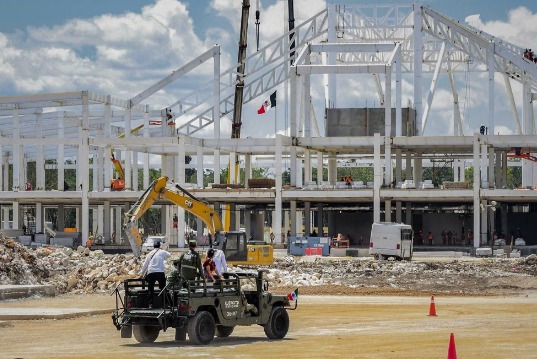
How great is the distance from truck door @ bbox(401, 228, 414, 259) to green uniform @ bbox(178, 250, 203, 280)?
46.1 metres

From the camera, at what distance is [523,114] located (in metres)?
105

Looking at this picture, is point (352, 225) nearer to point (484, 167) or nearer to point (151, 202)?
point (484, 167)

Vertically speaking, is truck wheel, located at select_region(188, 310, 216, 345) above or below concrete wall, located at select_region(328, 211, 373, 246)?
below

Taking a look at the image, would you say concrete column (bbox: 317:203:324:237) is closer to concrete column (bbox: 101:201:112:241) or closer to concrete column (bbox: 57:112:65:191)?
concrete column (bbox: 101:201:112:241)

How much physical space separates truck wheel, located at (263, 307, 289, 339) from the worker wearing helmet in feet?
8.35

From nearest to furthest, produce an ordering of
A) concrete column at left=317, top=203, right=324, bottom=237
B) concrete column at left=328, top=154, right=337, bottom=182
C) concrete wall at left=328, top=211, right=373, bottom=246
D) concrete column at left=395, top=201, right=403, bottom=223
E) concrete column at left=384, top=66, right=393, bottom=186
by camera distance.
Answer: concrete column at left=384, top=66, right=393, bottom=186
concrete column at left=395, top=201, right=403, bottom=223
concrete column at left=317, top=203, right=324, bottom=237
concrete wall at left=328, top=211, right=373, bottom=246
concrete column at left=328, top=154, right=337, bottom=182

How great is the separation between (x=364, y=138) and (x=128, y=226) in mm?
31929

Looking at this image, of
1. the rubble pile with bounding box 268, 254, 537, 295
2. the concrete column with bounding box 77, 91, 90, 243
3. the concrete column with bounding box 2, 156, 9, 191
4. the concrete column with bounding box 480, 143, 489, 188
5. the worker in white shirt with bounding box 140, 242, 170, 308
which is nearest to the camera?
the worker in white shirt with bounding box 140, 242, 170, 308

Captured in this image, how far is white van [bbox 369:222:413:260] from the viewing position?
6988cm

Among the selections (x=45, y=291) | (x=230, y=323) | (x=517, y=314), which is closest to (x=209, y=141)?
(x=45, y=291)

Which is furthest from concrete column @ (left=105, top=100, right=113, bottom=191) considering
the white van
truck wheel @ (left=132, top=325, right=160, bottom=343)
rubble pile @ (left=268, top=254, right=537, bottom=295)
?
truck wheel @ (left=132, top=325, right=160, bottom=343)

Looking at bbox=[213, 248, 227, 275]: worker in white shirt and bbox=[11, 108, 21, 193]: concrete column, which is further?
bbox=[11, 108, 21, 193]: concrete column

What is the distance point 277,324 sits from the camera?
26.6 metres

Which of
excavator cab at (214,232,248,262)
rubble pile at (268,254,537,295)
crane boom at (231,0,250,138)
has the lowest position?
rubble pile at (268,254,537,295)
